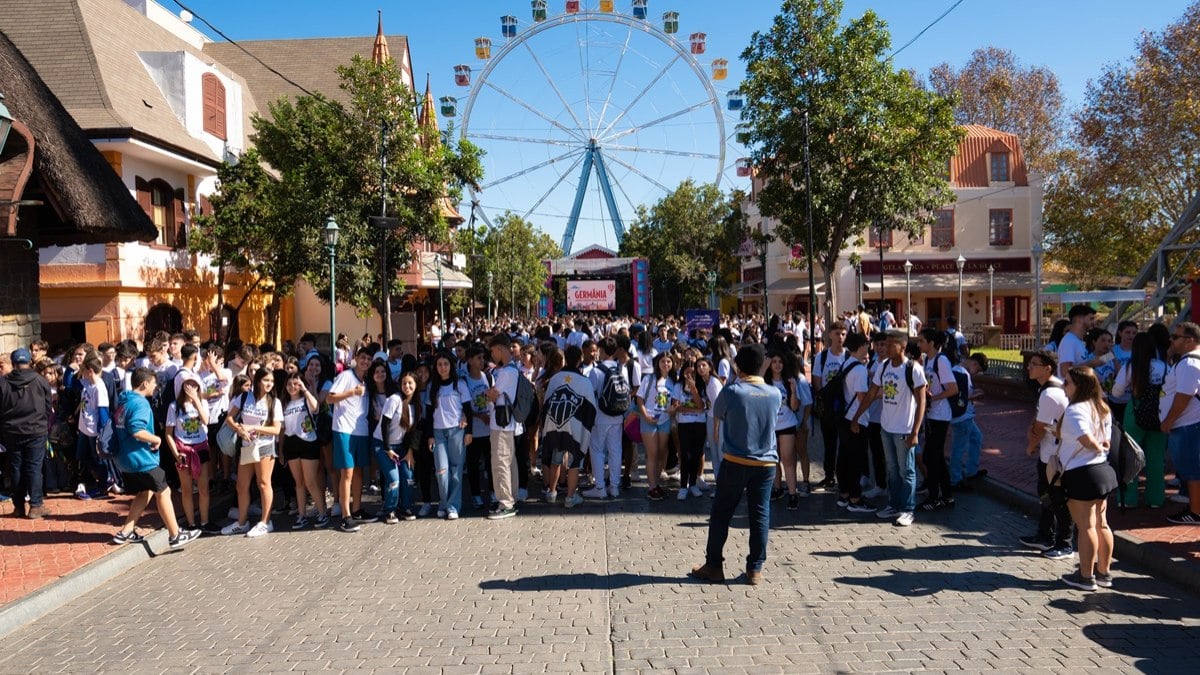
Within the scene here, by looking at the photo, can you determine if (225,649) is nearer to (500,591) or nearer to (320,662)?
(320,662)

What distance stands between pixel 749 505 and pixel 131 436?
17.3 ft

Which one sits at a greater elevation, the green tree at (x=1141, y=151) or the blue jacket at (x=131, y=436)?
the green tree at (x=1141, y=151)

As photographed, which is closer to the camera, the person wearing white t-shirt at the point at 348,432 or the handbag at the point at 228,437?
the handbag at the point at 228,437

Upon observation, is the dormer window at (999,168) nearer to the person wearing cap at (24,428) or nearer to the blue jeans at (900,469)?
the blue jeans at (900,469)

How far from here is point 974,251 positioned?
136 ft

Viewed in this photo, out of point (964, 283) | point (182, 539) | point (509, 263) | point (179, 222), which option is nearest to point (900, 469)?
point (182, 539)

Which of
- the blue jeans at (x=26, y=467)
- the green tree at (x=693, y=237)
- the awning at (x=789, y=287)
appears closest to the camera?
the blue jeans at (x=26, y=467)

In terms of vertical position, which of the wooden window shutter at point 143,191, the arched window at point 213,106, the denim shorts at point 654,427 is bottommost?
the denim shorts at point 654,427

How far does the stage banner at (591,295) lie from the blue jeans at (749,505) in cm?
4116

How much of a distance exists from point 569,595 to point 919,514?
13.3ft

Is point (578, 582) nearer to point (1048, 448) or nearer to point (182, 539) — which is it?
point (1048, 448)

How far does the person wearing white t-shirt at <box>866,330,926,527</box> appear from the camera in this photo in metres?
7.86

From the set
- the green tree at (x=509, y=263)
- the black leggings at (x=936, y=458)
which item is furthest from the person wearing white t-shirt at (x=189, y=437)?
the green tree at (x=509, y=263)

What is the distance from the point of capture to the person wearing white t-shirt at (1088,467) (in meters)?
6.00
